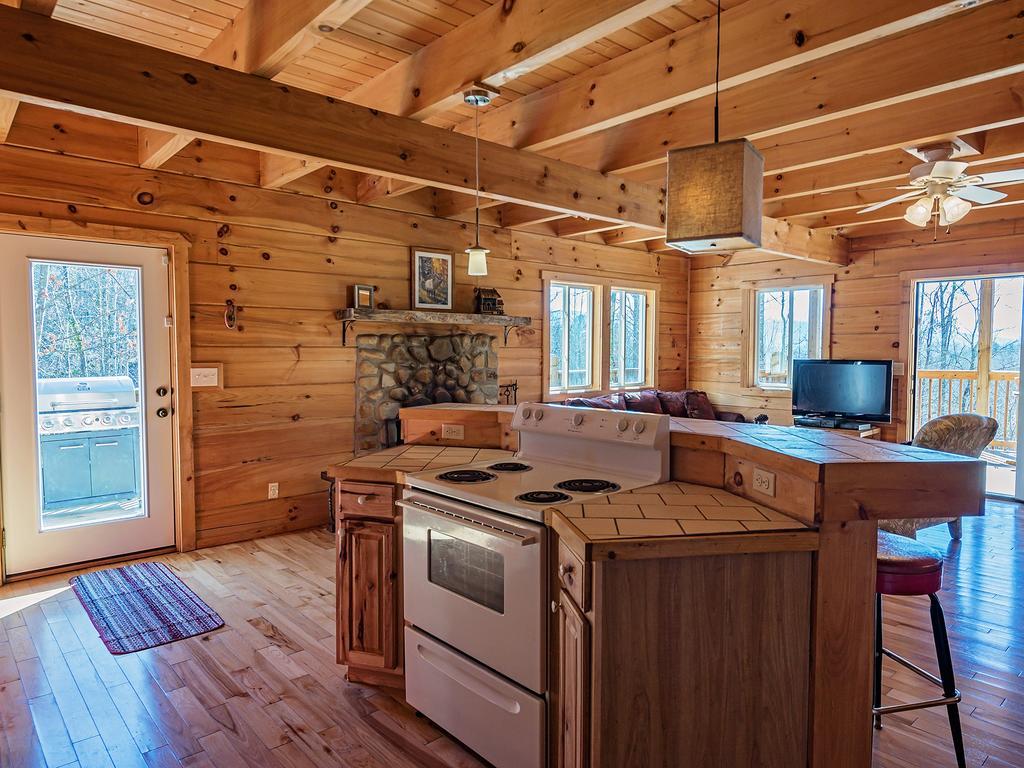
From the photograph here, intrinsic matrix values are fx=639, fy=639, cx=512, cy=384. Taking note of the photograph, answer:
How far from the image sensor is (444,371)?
17.9 feet

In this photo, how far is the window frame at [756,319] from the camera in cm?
684

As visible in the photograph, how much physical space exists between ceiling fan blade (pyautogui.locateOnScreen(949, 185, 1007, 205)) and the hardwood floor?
2279 mm

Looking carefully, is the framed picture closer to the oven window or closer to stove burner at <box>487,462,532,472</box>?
stove burner at <box>487,462,532,472</box>

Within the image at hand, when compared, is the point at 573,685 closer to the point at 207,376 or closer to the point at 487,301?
the point at 207,376

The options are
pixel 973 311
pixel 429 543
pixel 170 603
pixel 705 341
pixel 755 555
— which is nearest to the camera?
pixel 755 555

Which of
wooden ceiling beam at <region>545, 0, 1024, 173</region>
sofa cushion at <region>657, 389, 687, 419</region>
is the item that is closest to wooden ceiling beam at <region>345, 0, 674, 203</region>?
wooden ceiling beam at <region>545, 0, 1024, 173</region>

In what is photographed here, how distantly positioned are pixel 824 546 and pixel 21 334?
4222 millimetres

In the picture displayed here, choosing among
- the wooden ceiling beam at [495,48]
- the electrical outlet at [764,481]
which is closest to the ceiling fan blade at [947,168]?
the wooden ceiling beam at [495,48]

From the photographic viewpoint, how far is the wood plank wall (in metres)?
5.90

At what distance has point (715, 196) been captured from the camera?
1726 mm

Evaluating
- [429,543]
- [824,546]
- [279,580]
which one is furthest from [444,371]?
[824,546]

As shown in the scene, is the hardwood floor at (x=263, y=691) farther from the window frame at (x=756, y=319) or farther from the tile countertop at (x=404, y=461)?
the window frame at (x=756, y=319)

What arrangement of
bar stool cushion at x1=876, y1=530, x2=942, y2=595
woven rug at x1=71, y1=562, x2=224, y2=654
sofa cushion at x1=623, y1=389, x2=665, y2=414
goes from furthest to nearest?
sofa cushion at x1=623, y1=389, x2=665, y2=414 < woven rug at x1=71, y1=562, x2=224, y2=654 < bar stool cushion at x1=876, y1=530, x2=942, y2=595

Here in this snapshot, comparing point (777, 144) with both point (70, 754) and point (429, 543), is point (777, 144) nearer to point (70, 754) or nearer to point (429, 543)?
point (429, 543)
